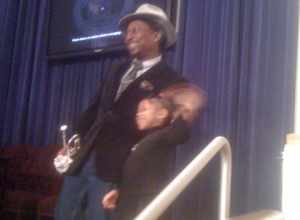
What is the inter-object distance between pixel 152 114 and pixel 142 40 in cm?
41

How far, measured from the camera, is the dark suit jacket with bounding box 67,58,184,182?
1991mm

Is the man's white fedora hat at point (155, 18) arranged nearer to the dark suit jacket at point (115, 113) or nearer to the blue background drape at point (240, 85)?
the dark suit jacket at point (115, 113)

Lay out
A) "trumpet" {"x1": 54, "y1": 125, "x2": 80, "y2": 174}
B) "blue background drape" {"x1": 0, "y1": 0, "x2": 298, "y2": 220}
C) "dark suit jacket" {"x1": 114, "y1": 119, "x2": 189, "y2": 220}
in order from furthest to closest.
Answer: "blue background drape" {"x1": 0, "y1": 0, "x2": 298, "y2": 220}
"trumpet" {"x1": 54, "y1": 125, "x2": 80, "y2": 174}
"dark suit jacket" {"x1": 114, "y1": 119, "x2": 189, "y2": 220}

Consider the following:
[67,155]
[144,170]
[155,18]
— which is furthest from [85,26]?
[144,170]

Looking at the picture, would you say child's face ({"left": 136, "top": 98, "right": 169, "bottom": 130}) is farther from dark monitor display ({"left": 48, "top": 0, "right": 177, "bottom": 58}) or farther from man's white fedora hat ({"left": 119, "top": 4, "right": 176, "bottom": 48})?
dark monitor display ({"left": 48, "top": 0, "right": 177, "bottom": 58})

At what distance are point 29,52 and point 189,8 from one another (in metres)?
1.90

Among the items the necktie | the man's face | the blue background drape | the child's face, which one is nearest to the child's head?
the child's face

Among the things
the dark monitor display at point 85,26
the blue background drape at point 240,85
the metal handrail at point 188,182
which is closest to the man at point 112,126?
the metal handrail at point 188,182

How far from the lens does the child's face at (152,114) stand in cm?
198

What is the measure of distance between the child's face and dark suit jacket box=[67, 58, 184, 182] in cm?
5

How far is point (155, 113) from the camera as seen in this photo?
1986 millimetres

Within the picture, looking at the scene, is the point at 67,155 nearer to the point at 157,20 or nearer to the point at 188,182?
the point at 157,20

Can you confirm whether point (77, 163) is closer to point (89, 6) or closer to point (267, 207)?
point (267, 207)

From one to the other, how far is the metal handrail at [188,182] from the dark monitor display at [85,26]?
2135 mm
